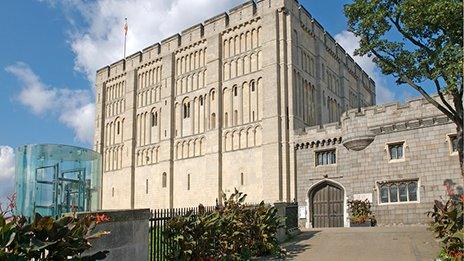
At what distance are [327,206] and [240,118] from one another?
35.2 ft

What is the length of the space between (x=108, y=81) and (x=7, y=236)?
45.9 m

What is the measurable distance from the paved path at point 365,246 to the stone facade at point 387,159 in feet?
17.8

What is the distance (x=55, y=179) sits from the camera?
10320mm

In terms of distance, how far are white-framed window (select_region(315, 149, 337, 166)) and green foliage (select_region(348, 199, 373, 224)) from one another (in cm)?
339

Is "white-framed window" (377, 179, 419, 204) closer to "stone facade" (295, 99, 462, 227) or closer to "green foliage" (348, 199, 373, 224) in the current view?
"stone facade" (295, 99, 462, 227)

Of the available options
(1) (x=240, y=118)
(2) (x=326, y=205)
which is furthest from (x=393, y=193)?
(1) (x=240, y=118)

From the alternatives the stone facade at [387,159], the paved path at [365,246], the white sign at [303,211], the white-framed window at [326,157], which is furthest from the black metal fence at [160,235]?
the white sign at [303,211]

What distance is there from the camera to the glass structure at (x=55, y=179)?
9516mm

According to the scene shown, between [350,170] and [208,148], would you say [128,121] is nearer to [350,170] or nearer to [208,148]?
[208,148]

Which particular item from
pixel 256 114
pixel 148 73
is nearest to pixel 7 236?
pixel 256 114

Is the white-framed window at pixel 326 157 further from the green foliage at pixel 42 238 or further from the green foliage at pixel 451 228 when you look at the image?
the green foliage at pixel 42 238

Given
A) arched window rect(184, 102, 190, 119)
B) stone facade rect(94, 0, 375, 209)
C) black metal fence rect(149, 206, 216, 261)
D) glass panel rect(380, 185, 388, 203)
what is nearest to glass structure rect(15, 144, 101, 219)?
black metal fence rect(149, 206, 216, 261)

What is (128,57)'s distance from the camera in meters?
47.8

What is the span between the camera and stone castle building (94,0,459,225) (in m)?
29.1
